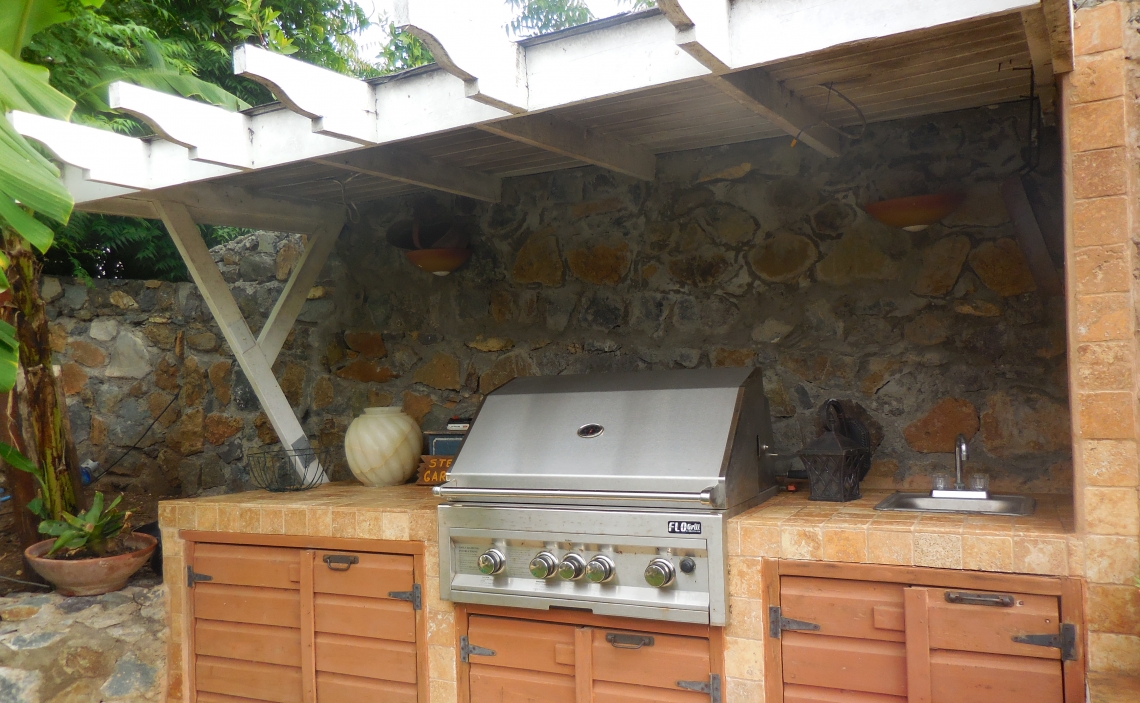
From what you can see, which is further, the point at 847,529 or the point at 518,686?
the point at 518,686

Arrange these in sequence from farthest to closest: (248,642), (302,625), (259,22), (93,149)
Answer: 1. (259,22)
2. (248,642)
3. (302,625)
4. (93,149)

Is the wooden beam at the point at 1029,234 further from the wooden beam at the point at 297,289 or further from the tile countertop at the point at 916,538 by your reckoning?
the wooden beam at the point at 297,289

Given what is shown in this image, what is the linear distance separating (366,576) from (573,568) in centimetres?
87

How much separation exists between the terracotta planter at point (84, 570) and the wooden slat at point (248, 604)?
495 millimetres

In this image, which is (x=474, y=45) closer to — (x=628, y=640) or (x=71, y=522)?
(x=628, y=640)

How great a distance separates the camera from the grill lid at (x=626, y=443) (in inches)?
99.0

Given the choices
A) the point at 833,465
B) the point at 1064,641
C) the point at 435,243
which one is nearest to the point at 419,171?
the point at 435,243

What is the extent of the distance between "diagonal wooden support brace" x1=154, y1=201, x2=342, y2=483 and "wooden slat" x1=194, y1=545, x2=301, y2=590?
54cm

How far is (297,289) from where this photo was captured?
12.7ft

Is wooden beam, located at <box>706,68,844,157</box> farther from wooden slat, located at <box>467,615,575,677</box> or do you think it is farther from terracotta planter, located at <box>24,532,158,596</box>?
terracotta planter, located at <box>24,532,158,596</box>

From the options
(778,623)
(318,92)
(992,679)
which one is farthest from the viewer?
(778,623)

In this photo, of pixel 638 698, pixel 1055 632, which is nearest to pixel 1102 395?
pixel 1055 632

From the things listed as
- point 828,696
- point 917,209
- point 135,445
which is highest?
point 917,209

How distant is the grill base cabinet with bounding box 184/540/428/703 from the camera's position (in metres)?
2.92
